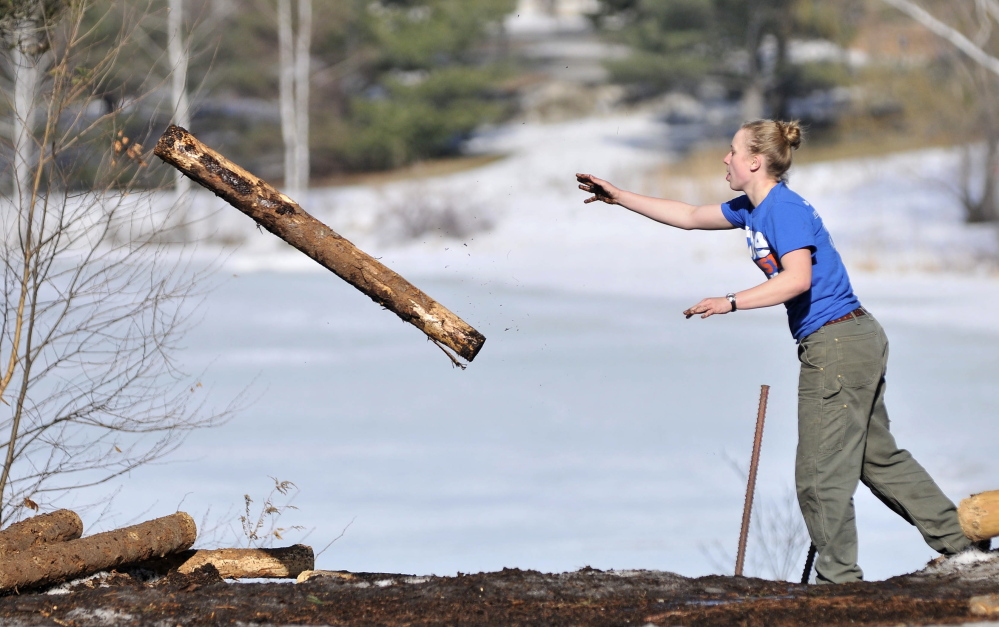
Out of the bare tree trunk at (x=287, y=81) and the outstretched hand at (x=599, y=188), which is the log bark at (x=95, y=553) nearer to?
the outstretched hand at (x=599, y=188)

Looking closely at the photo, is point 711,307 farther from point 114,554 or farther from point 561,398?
point 561,398

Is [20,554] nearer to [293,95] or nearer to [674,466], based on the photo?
[674,466]

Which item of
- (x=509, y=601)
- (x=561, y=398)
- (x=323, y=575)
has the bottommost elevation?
(x=509, y=601)

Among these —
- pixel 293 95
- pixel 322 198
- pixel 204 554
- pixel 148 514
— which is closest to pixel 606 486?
pixel 148 514

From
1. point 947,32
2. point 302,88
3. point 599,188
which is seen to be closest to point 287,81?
point 302,88

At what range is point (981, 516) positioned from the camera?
13.5 feet

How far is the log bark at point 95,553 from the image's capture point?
386 centimetres

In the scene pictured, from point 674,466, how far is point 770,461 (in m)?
0.75

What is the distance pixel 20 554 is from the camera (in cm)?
390

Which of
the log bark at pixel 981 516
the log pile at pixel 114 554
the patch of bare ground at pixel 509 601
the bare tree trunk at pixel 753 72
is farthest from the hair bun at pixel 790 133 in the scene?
the bare tree trunk at pixel 753 72

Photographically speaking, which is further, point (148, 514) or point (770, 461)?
point (770, 461)

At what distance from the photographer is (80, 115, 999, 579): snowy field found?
7.16 m

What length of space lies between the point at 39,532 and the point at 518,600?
1872 mm

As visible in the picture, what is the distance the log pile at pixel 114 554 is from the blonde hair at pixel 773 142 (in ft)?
8.30
